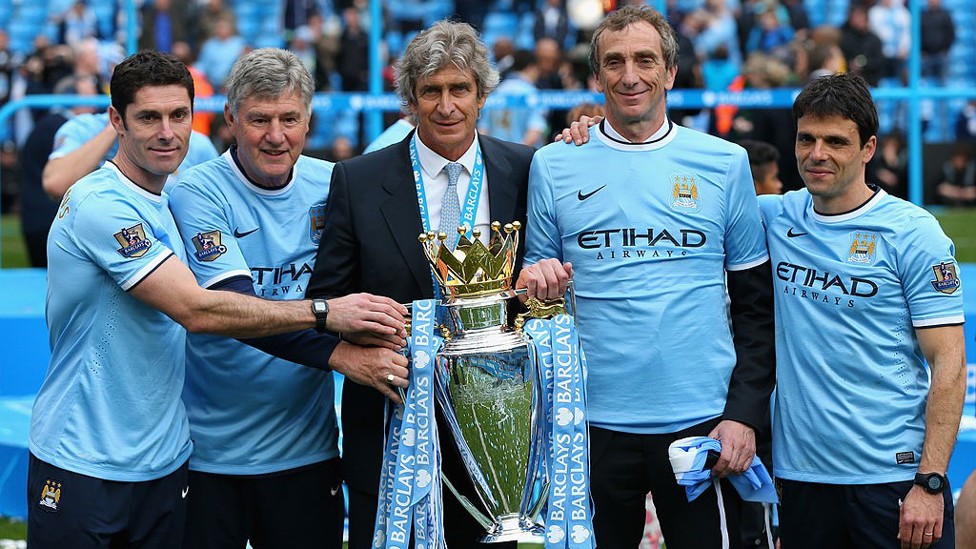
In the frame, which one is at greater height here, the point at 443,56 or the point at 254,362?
the point at 443,56

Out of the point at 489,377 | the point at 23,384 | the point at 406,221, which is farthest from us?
Answer: the point at 23,384

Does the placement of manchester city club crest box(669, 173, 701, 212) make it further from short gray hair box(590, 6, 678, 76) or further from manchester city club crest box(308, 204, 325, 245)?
manchester city club crest box(308, 204, 325, 245)

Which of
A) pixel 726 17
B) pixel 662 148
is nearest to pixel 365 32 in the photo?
pixel 726 17

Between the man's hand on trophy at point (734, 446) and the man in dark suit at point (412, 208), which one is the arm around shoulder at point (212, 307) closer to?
the man in dark suit at point (412, 208)

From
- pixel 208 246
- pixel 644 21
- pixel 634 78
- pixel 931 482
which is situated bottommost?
pixel 931 482

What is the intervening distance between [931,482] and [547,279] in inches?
48.8

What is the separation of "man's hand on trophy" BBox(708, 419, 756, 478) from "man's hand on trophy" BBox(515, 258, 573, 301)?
0.64m

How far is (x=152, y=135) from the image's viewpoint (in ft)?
12.1

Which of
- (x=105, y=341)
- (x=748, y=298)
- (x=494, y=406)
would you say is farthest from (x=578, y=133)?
(x=105, y=341)

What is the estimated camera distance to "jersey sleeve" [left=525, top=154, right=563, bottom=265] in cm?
387

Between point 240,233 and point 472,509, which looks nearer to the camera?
point 472,509

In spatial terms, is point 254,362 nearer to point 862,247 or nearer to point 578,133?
point 578,133

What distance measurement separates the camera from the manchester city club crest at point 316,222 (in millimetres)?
4012

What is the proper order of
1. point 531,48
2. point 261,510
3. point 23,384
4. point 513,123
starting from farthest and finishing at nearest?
1. point 531,48
2. point 513,123
3. point 23,384
4. point 261,510
